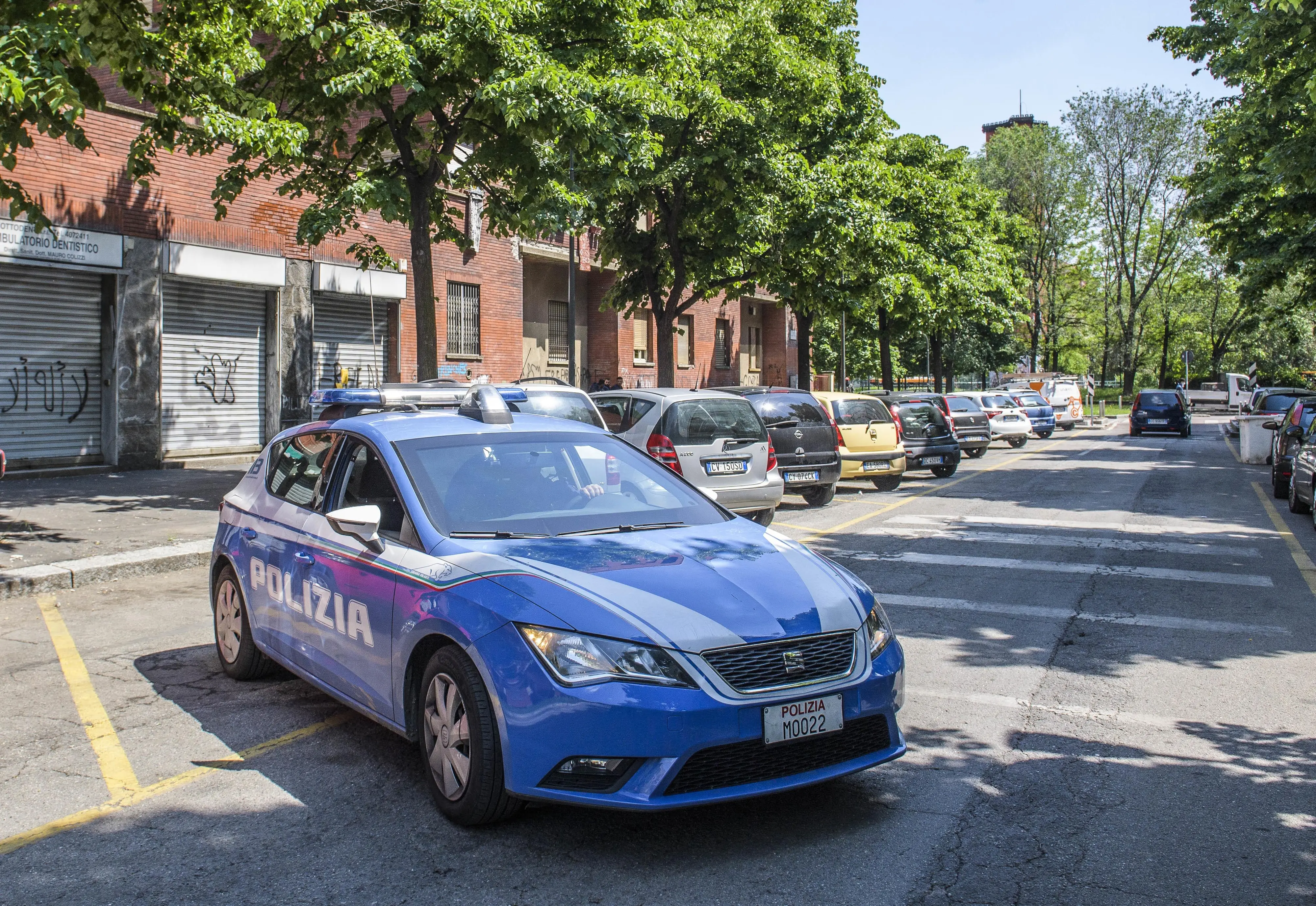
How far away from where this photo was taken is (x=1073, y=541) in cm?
1250

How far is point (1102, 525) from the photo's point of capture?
555 inches

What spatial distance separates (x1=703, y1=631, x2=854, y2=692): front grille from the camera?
3.92m

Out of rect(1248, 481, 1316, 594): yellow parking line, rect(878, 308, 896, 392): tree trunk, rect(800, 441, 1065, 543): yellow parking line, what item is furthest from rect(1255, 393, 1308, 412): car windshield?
rect(1248, 481, 1316, 594): yellow parking line

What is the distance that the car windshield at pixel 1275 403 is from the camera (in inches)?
1214

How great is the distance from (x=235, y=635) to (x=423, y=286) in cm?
1008

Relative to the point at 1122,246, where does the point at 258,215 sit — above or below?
below

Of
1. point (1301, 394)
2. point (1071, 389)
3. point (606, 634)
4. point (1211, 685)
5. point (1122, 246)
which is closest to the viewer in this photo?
point (606, 634)

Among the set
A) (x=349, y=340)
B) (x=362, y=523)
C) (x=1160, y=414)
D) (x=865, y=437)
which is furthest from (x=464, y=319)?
(x=1160, y=414)

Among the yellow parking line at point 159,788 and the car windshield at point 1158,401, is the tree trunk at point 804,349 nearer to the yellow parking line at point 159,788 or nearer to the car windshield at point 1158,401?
the car windshield at point 1158,401

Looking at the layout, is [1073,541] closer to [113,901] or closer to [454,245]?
[113,901]

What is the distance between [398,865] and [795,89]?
20.0 meters

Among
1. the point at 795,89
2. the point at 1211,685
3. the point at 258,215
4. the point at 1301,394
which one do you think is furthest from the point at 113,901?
the point at 1301,394

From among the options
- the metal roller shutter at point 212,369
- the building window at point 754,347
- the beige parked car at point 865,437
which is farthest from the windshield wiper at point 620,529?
the building window at point 754,347

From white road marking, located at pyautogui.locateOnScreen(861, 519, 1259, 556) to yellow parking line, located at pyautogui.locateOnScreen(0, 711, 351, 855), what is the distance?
8.48 m
